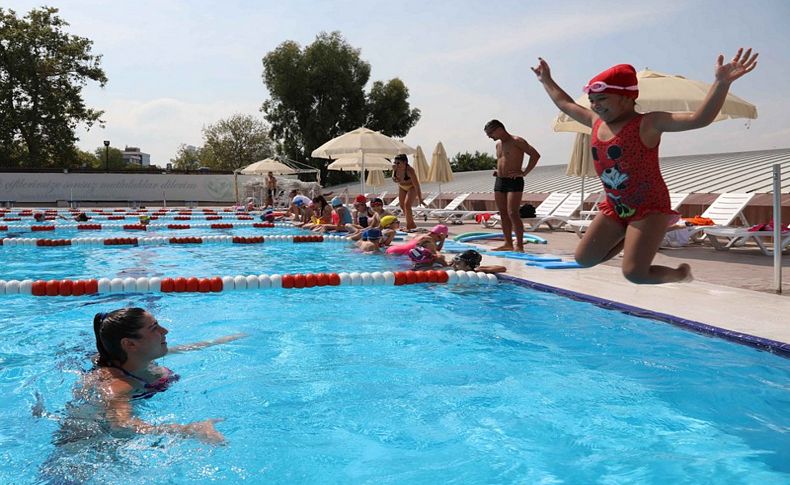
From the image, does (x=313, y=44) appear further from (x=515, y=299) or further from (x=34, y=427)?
(x=34, y=427)

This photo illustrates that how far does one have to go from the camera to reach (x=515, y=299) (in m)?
6.91

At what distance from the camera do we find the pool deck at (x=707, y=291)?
4.86m

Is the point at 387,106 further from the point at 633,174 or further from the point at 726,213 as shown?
the point at 633,174

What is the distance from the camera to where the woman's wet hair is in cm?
351

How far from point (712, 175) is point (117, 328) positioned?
50.3 feet

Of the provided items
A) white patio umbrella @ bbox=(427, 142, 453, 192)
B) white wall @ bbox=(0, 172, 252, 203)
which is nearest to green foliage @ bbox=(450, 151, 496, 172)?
white wall @ bbox=(0, 172, 252, 203)

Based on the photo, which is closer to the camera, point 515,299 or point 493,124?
point 515,299

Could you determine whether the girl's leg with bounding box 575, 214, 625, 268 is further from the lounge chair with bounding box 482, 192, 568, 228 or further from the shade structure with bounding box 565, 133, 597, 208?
the lounge chair with bounding box 482, 192, 568, 228

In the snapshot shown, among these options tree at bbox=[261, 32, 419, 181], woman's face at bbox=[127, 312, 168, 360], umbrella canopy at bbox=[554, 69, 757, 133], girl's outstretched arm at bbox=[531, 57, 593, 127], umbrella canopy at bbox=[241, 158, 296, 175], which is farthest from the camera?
tree at bbox=[261, 32, 419, 181]

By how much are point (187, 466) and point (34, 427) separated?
3.84ft

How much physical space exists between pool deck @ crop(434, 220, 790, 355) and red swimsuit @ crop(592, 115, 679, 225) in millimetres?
1302

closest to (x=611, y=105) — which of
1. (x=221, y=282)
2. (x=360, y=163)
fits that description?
(x=221, y=282)

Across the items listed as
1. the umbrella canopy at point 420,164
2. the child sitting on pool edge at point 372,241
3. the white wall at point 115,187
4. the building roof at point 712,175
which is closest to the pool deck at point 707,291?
the child sitting on pool edge at point 372,241

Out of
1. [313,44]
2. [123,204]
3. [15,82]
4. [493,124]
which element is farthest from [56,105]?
[493,124]
